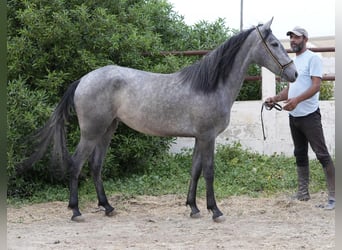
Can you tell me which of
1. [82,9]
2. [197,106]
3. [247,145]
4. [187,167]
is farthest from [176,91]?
[247,145]

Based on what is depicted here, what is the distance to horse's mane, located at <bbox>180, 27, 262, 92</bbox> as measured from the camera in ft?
17.3

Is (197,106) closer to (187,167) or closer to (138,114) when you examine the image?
(138,114)

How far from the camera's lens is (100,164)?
5.73 meters

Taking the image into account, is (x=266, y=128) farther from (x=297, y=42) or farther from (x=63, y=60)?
(x=63, y=60)

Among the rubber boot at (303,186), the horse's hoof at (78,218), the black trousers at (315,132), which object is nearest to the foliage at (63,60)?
the horse's hoof at (78,218)

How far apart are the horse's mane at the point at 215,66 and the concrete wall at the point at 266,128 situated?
3146 mm

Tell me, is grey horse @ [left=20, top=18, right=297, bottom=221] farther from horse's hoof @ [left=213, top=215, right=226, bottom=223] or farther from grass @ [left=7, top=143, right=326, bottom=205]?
grass @ [left=7, top=143, right=326, bottom=205]

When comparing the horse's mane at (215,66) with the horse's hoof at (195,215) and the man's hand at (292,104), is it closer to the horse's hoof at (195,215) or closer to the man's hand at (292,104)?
the man's hand at (292,104)

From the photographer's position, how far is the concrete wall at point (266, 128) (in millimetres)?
8352

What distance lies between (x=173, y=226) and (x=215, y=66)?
65.4 inches

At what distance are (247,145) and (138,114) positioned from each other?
3.45 m

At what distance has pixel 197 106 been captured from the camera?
17.2 ft

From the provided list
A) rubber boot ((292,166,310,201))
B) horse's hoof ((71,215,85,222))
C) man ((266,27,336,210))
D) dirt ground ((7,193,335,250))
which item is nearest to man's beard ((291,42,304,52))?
man ((266,27,336,210))

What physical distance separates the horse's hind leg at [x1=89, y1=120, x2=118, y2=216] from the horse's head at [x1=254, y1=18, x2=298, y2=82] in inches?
71.7
